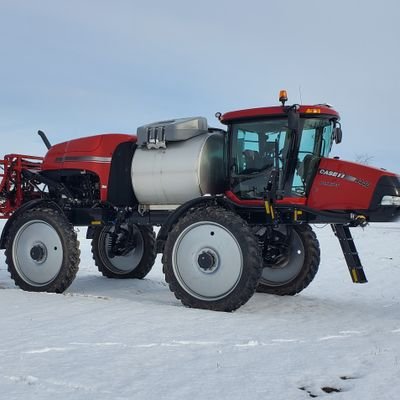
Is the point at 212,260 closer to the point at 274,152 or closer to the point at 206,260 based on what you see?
the point at 206,260

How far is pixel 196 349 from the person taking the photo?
464cm

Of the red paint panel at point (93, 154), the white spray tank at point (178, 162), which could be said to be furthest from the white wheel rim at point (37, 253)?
the white spray tank at point (178, 162)

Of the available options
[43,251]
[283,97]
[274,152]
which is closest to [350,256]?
[274,152]

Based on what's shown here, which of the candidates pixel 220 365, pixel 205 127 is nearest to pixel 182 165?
pixel 205 127

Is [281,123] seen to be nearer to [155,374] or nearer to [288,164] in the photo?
[288,164]

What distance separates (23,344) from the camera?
470cm

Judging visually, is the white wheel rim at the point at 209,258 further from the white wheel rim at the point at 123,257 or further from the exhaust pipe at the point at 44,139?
the exhaust pipe at the point at 44,139

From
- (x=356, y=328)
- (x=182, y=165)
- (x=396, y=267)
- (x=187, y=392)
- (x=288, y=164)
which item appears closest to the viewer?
(x=187, y=392)

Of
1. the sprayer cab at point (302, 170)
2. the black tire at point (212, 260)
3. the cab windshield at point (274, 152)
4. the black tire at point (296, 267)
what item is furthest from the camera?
the black tire at point (296, 267)

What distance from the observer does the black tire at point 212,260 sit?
656 centimetres

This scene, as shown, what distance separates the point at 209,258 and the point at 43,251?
321cm

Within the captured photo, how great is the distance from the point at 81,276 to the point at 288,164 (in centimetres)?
588

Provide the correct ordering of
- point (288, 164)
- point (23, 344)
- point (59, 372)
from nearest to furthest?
point (59, 372) < point (23, 344) < point (288, 164)

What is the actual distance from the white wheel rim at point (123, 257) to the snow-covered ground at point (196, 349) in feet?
8.24
